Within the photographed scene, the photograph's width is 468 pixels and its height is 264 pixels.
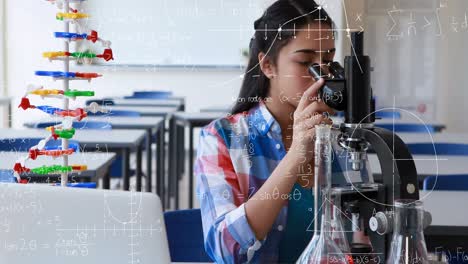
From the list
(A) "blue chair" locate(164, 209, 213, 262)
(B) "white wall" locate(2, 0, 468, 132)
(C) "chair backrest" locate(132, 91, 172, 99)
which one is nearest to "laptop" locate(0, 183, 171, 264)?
(B) "white wall" locate(2, 0, 468, 132)

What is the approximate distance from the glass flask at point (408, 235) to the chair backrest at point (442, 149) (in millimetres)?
2103

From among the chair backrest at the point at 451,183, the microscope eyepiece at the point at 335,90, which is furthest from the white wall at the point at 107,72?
the chair backrest at the point at 451,183

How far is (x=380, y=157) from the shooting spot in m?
0.72

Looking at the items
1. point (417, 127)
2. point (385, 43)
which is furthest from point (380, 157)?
point (417, 127)

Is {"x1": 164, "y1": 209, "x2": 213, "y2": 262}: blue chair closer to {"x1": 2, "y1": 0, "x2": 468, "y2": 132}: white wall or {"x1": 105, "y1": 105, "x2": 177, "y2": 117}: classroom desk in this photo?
{"x1": 2, "y1": 0, "x2": 468, "y2": 132}: white wall

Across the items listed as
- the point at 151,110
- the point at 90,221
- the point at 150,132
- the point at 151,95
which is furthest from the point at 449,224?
the point at 151,95

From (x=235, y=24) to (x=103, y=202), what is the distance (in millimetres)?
1092

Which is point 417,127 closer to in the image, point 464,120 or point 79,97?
point 464,120

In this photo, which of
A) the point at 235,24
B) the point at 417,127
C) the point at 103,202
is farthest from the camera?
the point at 417,127

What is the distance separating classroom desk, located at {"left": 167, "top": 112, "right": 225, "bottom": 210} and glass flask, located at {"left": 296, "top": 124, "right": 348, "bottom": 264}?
3169 mm

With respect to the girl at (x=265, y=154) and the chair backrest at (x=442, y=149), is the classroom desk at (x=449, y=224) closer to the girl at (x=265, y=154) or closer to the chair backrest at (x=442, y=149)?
the girl at (x=265, y=154)

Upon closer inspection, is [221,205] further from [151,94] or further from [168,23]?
[151,94]

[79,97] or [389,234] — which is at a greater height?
[79,97]

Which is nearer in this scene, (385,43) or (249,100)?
(249,100)
